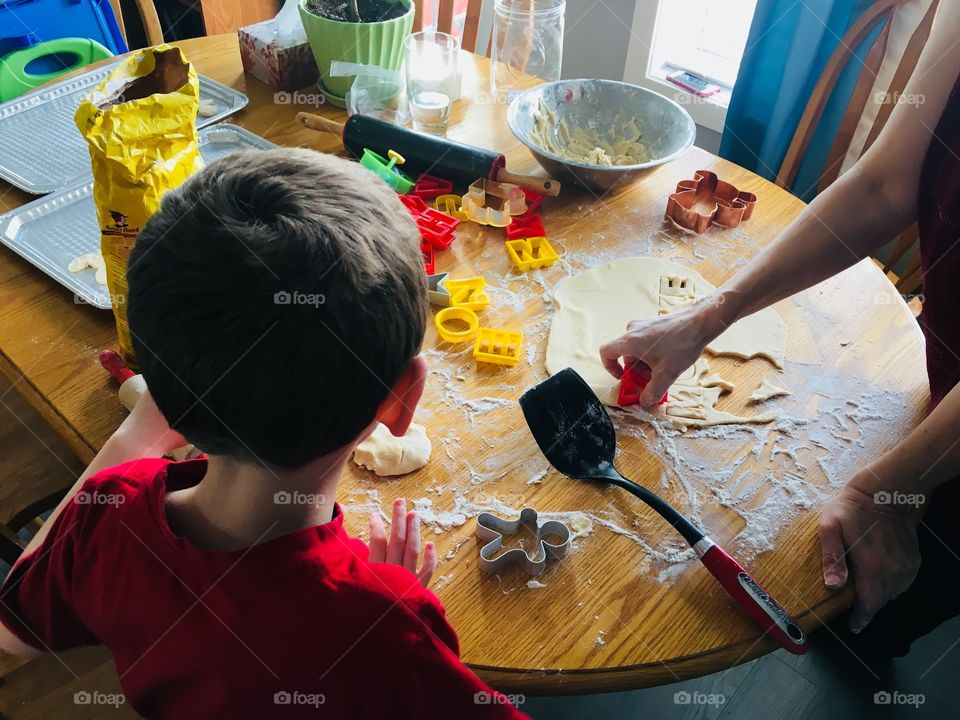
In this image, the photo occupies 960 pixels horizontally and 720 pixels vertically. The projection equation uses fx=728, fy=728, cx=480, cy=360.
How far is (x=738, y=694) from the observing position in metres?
1.51

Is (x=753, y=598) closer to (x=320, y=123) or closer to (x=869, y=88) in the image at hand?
(x=320, y=123)

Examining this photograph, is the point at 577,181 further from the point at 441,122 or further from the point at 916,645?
the point at 916,645

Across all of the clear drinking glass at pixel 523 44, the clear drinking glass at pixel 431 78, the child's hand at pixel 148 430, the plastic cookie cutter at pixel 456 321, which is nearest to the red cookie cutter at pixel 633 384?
the plastic cookie cutter at pixel 456 321

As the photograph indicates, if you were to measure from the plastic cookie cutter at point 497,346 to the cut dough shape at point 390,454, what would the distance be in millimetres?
178

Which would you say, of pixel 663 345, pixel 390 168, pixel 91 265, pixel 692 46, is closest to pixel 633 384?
pixel 663 345

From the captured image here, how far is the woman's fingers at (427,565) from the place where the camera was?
2.48ft

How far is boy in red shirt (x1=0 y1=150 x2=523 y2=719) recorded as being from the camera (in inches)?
21.2

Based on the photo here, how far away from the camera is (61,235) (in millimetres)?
1148

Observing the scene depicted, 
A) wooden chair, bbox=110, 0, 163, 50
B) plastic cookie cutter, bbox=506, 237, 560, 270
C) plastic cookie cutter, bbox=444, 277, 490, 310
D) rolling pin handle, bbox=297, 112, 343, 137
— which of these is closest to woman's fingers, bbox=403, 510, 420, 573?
plastic cookie cutter, bbox=444, 277, 490, 310

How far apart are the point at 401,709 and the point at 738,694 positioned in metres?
1.14

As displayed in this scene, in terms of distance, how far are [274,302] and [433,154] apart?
2.76 feet

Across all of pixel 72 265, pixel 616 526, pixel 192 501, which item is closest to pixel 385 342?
pixel 192 501

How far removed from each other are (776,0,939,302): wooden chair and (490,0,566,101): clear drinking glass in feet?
2.04

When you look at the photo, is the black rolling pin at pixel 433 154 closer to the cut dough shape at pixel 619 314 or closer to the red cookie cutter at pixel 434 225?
the red cookie cutter at pixel 434 225
